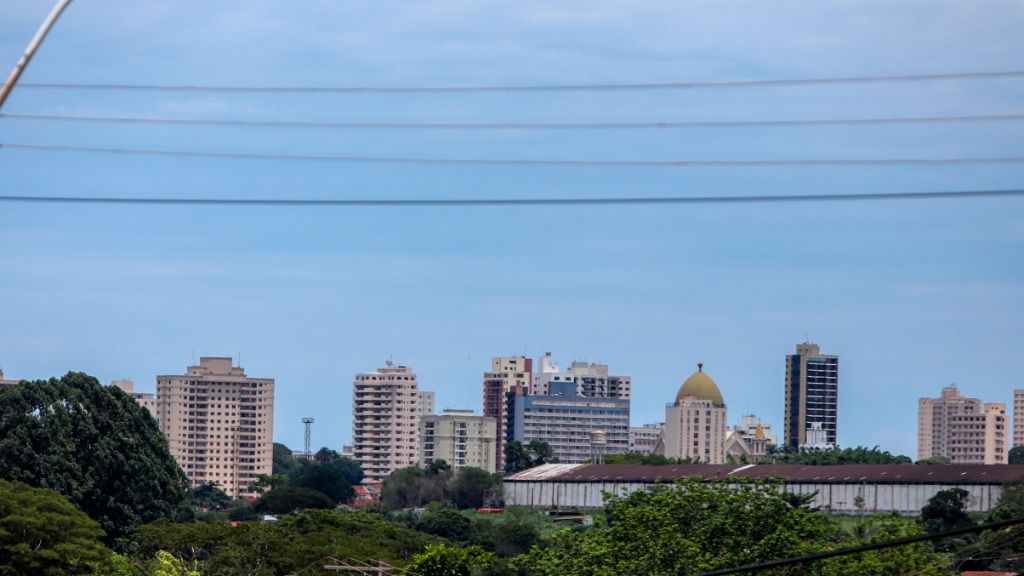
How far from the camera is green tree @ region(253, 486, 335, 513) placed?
363 feet

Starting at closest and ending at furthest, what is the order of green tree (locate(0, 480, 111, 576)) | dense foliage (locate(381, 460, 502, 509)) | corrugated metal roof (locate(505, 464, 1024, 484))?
green tree (locate(0, 480, 111, 576)), corrugated metal roof (locate(505, 464, 1024, 484)), dense foliage (locate(381, 460, 502, 509))

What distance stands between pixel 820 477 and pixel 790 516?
70.6 metres

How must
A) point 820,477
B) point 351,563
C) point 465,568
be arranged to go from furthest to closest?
1. point 820,477
2. point 351,563
3. point 465,568

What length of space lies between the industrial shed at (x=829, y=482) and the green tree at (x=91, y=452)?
30.1 metres

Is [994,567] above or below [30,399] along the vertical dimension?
below

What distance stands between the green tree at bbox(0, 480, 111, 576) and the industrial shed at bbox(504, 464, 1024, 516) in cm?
4566

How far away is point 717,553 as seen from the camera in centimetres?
3894

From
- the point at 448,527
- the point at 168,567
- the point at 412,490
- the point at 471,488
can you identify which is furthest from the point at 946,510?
the point at 412,490

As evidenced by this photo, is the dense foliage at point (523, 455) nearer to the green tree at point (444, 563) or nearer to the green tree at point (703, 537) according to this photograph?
the green tree at point (444, 563)

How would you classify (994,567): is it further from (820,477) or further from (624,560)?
(820,477)

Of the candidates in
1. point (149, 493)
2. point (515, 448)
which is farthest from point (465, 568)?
point (515, 448)

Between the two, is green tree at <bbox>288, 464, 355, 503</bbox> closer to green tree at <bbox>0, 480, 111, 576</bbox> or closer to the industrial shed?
the industrial shed

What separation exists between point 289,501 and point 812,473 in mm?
35985

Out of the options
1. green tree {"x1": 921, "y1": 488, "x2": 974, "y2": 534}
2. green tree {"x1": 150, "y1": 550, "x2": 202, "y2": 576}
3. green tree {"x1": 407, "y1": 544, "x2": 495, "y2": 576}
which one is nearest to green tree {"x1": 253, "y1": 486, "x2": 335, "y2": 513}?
green tree {"x1": 921, "y1": 488, "x2": 974, "y2": 534}
